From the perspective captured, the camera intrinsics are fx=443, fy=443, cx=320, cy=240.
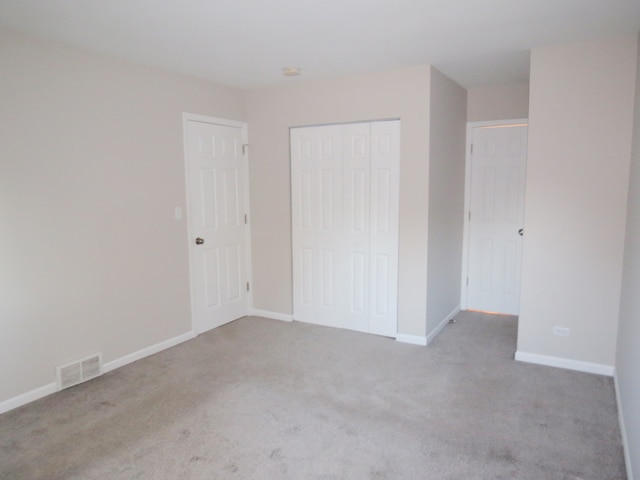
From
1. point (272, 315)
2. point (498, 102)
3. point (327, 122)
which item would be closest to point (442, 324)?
point (272, 315)

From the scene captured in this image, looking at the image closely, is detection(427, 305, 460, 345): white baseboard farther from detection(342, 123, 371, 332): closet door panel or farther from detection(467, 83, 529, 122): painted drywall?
detection(467, 83, 529, 122): painted drywall

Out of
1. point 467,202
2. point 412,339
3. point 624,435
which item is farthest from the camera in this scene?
point 467,202

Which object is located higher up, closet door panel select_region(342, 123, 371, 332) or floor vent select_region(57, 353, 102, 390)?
closet door panel select_region(342, 123, 371, 332)

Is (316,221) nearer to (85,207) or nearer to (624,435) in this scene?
(85,207)

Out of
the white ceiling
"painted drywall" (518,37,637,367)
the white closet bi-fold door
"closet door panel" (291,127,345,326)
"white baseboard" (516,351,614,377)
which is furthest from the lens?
"closet door panel" (291,127,345,326)

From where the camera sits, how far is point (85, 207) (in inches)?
131

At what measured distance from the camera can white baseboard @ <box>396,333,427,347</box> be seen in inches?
161

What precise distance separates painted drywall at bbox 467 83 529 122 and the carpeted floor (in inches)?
97.0

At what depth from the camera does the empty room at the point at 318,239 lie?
258 centimetres

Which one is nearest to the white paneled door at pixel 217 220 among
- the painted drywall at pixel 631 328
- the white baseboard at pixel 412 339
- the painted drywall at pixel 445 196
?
the white baseboard at pixel 412 339

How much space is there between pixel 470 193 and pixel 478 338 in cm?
168

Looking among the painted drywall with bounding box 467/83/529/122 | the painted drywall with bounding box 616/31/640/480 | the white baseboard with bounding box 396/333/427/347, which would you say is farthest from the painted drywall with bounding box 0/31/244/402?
the painted drywall with bounding box 616/31/640/480

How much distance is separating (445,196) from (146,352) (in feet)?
10.3

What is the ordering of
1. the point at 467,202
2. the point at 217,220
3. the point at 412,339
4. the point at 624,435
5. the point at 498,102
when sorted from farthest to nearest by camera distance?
the point at 467,202, the point at 498,102, the point at 217,220, the point at 412,339, the point at 624,435
